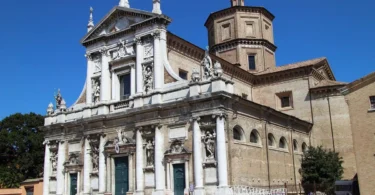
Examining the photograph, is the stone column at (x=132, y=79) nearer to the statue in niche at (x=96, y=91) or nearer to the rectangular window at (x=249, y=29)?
the statue in niche at (x=96, y=91)

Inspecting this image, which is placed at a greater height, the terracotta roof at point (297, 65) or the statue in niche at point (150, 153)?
the terracotta roof at point (297, 65)

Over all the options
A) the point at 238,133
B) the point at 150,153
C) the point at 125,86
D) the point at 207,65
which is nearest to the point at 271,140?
the point at 238,133

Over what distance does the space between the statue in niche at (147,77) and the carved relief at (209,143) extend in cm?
531

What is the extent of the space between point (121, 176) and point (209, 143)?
6.80 metres

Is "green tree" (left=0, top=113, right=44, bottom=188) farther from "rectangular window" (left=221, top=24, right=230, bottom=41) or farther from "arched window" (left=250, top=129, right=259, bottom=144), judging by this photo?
"arched window" (left=250, top=129, right=259, bottom=144)

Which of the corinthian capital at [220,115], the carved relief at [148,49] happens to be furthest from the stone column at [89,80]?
the corinthian capital at [220,115]

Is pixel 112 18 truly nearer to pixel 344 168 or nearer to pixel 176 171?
pixel 176 171

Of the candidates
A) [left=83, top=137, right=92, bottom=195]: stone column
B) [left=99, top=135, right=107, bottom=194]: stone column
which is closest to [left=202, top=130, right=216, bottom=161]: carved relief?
[left=99, top=135, right=107, bottom=194]: stone column

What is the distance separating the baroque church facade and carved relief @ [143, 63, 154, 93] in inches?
2.5

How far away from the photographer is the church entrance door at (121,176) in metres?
24.9

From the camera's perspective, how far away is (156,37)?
82.6 ft

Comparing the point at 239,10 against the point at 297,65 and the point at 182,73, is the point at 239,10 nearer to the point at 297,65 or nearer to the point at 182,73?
the point at 297,65

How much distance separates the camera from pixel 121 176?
25.2 meters

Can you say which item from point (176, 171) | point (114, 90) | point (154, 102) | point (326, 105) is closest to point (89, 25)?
point (114, 90)
